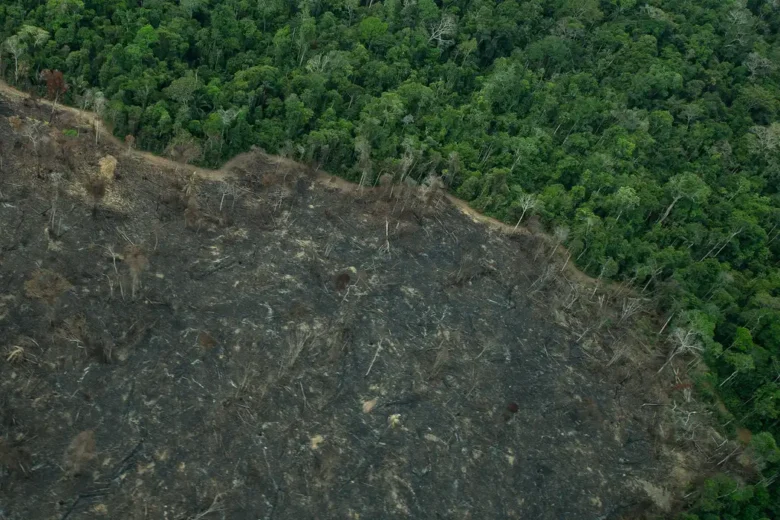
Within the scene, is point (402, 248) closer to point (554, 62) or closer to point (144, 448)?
point (144, 448)

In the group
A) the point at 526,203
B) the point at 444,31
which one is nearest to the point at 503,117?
the point at 444,31

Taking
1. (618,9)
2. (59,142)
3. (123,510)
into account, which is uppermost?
(618,9)

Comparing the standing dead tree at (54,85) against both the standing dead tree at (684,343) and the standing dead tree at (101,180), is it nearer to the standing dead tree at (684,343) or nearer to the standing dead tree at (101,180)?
the standing dead tree at (101,180)

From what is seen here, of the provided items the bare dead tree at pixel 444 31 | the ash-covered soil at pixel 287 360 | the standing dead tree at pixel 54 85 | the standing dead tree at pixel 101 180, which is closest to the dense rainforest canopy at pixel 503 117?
the bare dead tree at pixel 444 31

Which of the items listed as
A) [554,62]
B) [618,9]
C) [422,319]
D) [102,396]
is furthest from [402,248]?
[618,9]

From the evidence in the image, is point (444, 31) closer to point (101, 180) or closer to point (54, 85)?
point (54, 85)

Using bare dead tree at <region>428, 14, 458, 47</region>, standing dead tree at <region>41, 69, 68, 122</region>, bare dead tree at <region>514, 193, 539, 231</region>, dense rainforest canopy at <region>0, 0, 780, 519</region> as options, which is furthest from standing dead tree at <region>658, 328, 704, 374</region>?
standing dead tree at <region>41, 69, 68, 122</region>

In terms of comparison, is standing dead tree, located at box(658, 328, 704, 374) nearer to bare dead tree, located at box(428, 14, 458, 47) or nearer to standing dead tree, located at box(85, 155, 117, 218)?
bare dead tree, located at box(428, 14, 458, 47)
